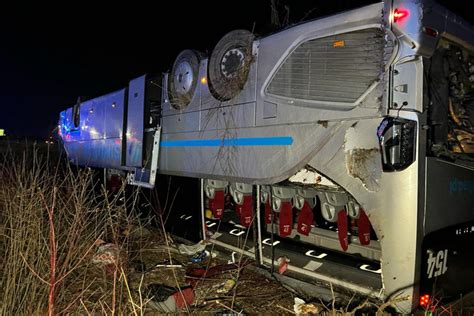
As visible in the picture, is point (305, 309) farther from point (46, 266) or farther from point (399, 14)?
point (399, 14)

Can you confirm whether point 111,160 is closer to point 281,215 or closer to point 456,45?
point 281,215

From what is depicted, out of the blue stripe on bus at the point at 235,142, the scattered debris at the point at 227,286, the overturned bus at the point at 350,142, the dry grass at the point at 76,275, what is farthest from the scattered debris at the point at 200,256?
the blue stripe on bus at the point at 235,142

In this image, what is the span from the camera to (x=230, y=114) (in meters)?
4.31

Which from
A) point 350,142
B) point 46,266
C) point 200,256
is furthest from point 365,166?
point 46,266

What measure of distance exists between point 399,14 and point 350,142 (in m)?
0.99

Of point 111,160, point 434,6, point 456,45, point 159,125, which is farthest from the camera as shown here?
point 111,160

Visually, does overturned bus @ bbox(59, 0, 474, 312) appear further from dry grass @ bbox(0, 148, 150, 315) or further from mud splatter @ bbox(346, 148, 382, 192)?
dry grass @ bbox(0, 148, 150, 315)

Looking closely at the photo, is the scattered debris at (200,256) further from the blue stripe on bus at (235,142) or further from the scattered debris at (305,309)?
the scattered debris at (305,309)

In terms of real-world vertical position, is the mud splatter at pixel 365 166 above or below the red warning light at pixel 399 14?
below

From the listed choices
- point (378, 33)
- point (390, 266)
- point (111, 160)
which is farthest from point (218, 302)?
point (111, 160)

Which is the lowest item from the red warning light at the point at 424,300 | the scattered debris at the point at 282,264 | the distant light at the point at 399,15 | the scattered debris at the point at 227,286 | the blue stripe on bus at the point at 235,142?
the scattered debris at the point at 227,286

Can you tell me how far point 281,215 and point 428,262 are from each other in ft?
5.66

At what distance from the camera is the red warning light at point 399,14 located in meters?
2.76

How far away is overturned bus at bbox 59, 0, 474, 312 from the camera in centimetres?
283
